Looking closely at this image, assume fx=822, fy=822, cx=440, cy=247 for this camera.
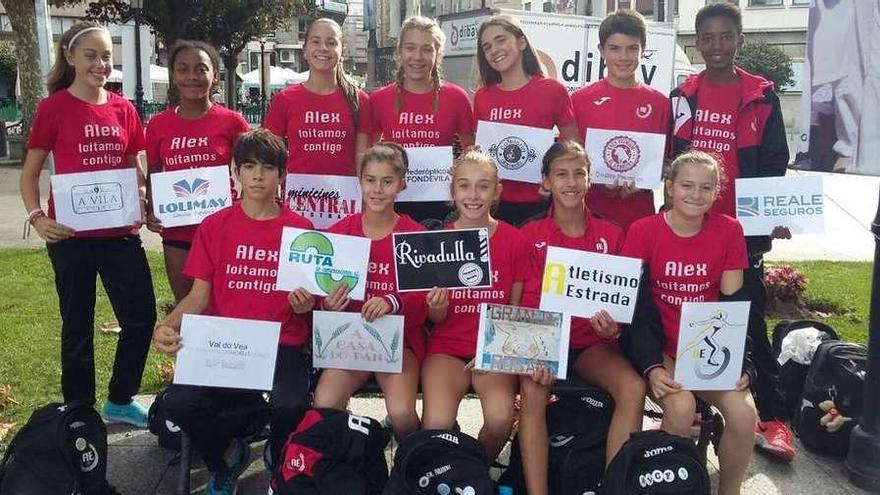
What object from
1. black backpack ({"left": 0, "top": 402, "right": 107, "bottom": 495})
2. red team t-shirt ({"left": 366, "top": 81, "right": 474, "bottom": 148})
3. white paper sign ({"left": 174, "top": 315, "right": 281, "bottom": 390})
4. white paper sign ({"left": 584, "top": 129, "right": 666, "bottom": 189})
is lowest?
black backpack ({"left": 0, "top": 402, "right": 107, "bottom": 495})

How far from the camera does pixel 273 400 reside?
3.44 meters

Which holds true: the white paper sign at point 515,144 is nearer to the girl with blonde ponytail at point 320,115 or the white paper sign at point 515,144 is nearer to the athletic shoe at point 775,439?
the girl with blonde ponytail at point 320,115

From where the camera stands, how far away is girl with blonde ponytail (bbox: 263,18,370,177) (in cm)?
423

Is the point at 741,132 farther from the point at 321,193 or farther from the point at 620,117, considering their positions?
the point at 321,193

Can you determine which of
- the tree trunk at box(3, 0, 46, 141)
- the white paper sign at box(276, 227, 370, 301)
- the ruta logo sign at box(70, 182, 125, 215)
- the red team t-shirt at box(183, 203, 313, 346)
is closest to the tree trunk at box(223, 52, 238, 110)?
the tree trunk at box(3, 0, 46, 141)

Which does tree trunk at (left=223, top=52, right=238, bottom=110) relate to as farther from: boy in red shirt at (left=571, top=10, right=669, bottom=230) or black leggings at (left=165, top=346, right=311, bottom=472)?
black leggings at (left=165, top=346, right=311, bottom=472)

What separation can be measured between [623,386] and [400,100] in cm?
186

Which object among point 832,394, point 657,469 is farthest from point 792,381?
point 657,469

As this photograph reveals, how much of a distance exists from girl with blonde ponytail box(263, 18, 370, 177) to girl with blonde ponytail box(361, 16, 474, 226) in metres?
0.14

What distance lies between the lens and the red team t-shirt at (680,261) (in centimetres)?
353

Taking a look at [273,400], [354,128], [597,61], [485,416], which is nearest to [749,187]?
[485,416]

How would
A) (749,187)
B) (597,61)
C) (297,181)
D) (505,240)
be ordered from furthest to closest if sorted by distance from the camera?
(597,61), (297,181), (749,187), (505,240)

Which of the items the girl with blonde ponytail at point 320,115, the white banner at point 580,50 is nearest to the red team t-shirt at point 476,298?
the girl with blonde ponytail at point 320,115

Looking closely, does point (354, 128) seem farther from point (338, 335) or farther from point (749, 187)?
point (749, 187)
